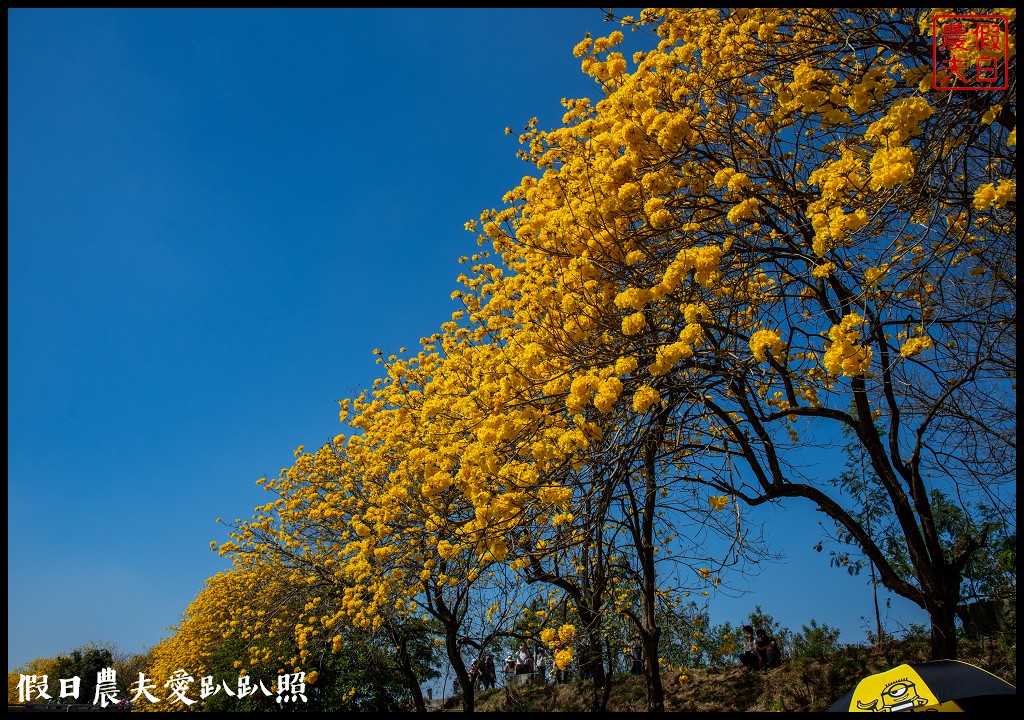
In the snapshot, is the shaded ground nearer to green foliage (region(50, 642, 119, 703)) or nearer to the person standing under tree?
the person standing under tree

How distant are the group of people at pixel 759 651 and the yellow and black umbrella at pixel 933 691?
4.87m

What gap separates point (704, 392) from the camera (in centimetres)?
455

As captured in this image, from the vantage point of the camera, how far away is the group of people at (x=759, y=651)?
858cm

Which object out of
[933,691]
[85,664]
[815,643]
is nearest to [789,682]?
[815,643]

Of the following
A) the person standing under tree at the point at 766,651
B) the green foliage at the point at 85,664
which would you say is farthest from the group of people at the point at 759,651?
the green foliage at the point at 85,664

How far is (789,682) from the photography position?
736cm

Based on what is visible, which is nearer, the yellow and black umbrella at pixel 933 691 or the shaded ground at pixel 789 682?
the yellow and black umbrella at pixel 933 691

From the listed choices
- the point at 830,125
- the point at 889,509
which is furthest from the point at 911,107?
the point at 889,509

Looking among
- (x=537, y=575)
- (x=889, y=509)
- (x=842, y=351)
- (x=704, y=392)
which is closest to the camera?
(x=842, y=351)

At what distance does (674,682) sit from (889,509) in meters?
3.56

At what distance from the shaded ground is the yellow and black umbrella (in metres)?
2.67

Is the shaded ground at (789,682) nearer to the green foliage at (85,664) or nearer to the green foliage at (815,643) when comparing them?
the green foliage at (815,643)

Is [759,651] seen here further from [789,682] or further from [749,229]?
[749,229]

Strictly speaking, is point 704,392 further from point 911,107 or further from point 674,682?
point 674,682
